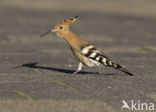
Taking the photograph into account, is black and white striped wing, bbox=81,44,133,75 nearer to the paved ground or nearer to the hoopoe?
the hoopoe

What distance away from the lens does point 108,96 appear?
269 inches

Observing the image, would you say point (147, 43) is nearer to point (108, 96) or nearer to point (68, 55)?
point (68, 55)

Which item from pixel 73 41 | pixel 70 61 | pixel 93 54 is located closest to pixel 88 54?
pixel 93 54

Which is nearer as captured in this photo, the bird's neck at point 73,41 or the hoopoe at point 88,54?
the hoopoe at point 88,54

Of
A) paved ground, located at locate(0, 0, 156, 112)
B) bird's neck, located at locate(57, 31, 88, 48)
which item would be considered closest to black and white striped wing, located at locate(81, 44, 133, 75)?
bird's neck, located at locate(57, 31, 88, 48)

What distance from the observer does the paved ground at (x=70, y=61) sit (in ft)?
21.2

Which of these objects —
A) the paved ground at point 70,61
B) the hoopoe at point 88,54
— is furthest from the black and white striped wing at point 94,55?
the paved ground at point 70,61

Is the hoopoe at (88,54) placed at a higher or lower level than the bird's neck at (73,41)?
lower

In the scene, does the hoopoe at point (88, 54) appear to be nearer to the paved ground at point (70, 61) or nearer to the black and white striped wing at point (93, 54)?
the black and white striped wing at point (93, 54)

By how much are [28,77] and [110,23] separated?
1021cm

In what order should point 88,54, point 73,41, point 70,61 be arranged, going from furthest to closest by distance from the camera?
point 70,61 → point 73,41 → point 88,54

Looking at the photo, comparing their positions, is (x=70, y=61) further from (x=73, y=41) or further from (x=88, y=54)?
(x=88, y=54)

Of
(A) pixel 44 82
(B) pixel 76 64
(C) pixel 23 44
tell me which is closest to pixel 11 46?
(C) pixel 23 44

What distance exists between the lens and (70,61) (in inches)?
416
